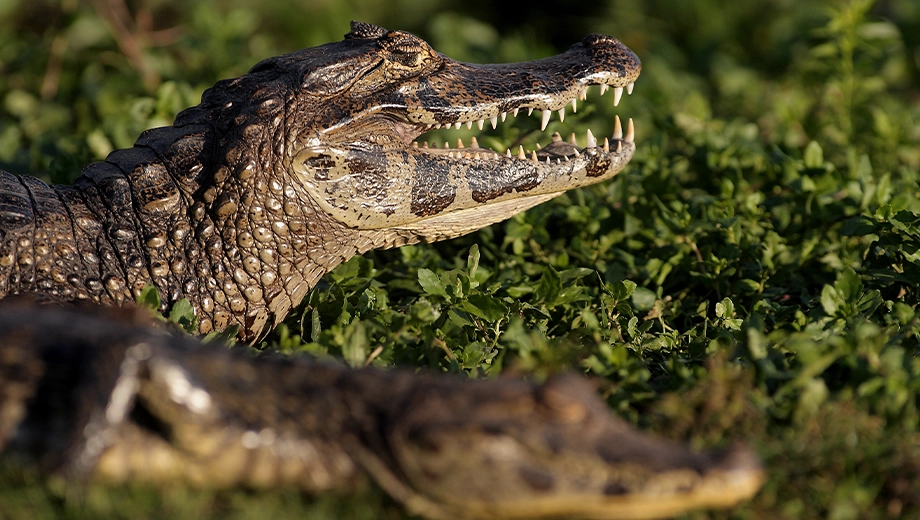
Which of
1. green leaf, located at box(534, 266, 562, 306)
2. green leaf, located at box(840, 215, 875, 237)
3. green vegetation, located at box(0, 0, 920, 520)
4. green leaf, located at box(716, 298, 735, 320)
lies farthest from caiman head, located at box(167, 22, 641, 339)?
green leaf, located at box(840, 215, 875, 237)

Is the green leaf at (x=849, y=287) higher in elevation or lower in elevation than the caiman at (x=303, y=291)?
lower

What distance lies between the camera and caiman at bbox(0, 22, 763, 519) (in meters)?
2.60

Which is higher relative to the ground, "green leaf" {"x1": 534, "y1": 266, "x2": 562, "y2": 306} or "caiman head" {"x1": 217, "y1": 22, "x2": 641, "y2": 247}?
"caiman head" {"x1": 217, "y1": 22, "x2": 641, "y2": 247}

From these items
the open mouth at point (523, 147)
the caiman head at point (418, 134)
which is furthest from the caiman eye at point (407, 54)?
the open mouth at point (523, 147)

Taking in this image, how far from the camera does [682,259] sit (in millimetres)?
4789

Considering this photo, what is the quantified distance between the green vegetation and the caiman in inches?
6.9

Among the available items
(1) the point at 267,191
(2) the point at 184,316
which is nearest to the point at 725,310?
(1) the point at 267,191

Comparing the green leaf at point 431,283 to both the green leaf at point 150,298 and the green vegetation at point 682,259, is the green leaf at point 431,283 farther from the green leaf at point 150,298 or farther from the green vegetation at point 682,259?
the green leaf at point 150,298

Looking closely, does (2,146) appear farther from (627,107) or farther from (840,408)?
(840,408)

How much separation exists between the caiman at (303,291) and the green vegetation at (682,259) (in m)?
0.17

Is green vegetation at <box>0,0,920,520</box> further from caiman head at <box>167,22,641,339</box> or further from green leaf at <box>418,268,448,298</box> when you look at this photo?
caiman head at <box>167,22,641,339</box>

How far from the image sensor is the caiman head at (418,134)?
4.08 meters

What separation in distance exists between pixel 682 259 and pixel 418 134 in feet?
4.68

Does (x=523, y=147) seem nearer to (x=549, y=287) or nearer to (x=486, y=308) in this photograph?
(x=549, y=287)
